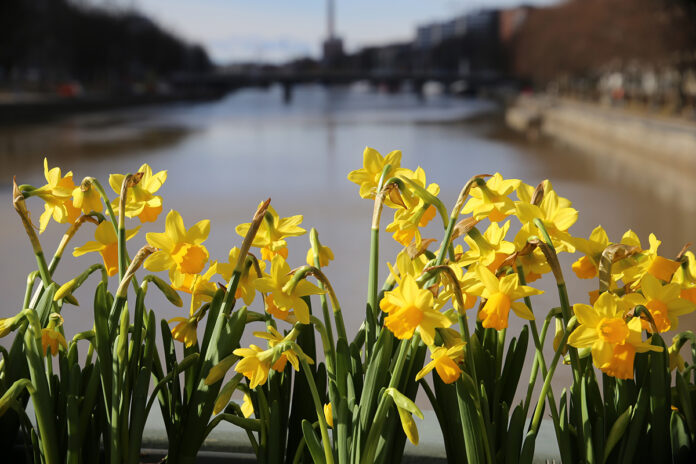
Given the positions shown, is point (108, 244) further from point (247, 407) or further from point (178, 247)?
point (247, 407)

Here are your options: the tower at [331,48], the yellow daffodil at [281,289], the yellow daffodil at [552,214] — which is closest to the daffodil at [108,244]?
the yellow daffodil at [281,289]

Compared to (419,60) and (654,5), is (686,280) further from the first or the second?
(419,60)

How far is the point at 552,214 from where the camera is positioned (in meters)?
1.56

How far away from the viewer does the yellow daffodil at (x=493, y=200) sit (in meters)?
1.55

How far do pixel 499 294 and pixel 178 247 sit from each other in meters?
0.54

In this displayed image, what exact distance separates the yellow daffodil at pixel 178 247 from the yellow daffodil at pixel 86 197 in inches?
6.6

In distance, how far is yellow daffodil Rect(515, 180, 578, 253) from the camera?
1511mm

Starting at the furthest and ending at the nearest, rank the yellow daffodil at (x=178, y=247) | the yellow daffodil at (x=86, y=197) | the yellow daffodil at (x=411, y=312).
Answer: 1. the yellow daffodil at (x=86, y=197)
2. the yellow daffodil at (x=178, y=247)
3. the yellow daffodil at (x=411, y=312)

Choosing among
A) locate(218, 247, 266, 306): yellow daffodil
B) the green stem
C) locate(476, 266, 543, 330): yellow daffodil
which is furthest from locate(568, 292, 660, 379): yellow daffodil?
locate(218, 247, 266, 306): yellow daffodil

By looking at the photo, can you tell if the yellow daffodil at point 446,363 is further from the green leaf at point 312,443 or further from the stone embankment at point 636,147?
the stone embankment at point 636,147

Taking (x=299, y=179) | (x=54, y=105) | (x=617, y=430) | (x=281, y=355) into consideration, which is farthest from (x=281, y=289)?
(x=54, y=105)

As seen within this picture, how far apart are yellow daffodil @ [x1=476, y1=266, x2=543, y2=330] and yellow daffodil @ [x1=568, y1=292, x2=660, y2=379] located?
0.08 metres

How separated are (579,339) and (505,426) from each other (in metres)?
0.23

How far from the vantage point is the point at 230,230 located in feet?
31.7
